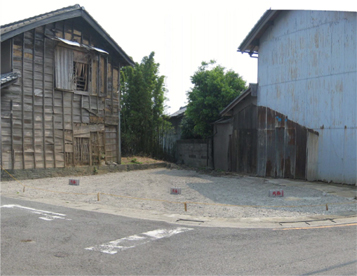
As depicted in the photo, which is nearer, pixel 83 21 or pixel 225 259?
pixel 225 259

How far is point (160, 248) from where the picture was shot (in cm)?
610

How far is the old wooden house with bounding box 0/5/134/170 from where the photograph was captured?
Answer: 50.2 ft

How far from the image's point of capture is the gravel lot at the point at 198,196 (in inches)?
376

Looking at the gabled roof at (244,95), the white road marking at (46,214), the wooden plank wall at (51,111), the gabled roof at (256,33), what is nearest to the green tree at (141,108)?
the wooden plank wall at (51,111)

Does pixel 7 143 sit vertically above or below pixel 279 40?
below

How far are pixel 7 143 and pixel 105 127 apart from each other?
19.3 feet

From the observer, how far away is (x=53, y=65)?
16.9m

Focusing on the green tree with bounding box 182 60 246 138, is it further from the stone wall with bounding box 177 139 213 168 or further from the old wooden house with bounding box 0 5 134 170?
the old wooden house with bounding box 0 5 134 170

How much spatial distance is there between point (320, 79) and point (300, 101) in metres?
1.36

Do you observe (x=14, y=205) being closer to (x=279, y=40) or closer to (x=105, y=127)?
(x=105, y=127)

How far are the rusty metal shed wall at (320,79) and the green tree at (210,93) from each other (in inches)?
196

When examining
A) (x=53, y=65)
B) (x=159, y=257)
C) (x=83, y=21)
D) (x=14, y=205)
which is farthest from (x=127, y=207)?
(x=83, y=21)

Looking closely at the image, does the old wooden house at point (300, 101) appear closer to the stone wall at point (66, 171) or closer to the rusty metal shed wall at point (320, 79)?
the rusty metal shed wall at point (320, 79)

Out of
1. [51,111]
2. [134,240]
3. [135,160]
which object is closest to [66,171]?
[51,111]
